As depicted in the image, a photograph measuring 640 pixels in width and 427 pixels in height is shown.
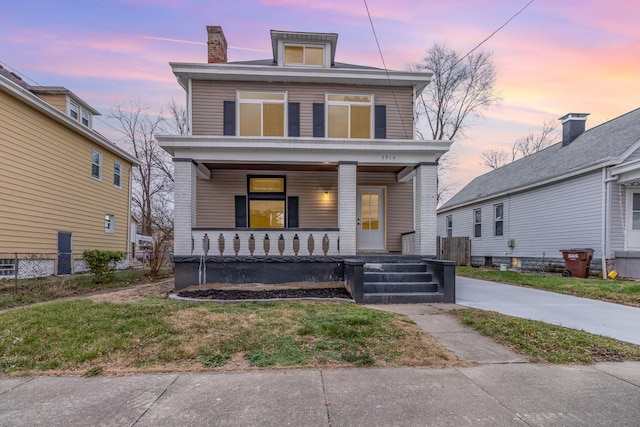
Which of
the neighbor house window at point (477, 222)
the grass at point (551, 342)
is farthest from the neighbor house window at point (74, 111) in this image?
the neighbor house window at point (477, 222)

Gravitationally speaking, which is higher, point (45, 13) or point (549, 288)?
point (45, 13)

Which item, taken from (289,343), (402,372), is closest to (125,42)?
(289,343)

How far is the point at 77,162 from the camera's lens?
1357cm

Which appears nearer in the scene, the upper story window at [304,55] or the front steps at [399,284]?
the front steps at [399,284]

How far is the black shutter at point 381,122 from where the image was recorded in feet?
35.5

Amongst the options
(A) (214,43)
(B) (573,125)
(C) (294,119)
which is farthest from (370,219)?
(B) (573,125)

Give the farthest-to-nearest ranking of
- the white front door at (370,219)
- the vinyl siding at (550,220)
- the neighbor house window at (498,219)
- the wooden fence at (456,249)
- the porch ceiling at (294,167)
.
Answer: the wooden fence at (456,249) < the neighbor house window at (498,219) < the vinyl siding at (550,220) < the white front door at (370,219) < the porch ceiling at (294,167)

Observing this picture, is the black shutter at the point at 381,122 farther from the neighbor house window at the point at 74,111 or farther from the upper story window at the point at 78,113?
the neighbor house window at the point at 74,111

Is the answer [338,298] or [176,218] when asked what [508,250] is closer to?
[338,298]

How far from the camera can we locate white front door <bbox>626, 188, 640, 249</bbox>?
421 inches

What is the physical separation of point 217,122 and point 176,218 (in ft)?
12.1

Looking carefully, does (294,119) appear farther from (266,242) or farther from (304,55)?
(266,242)

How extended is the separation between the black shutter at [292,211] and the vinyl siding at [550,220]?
10.3 metres

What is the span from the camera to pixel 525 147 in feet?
96.2
